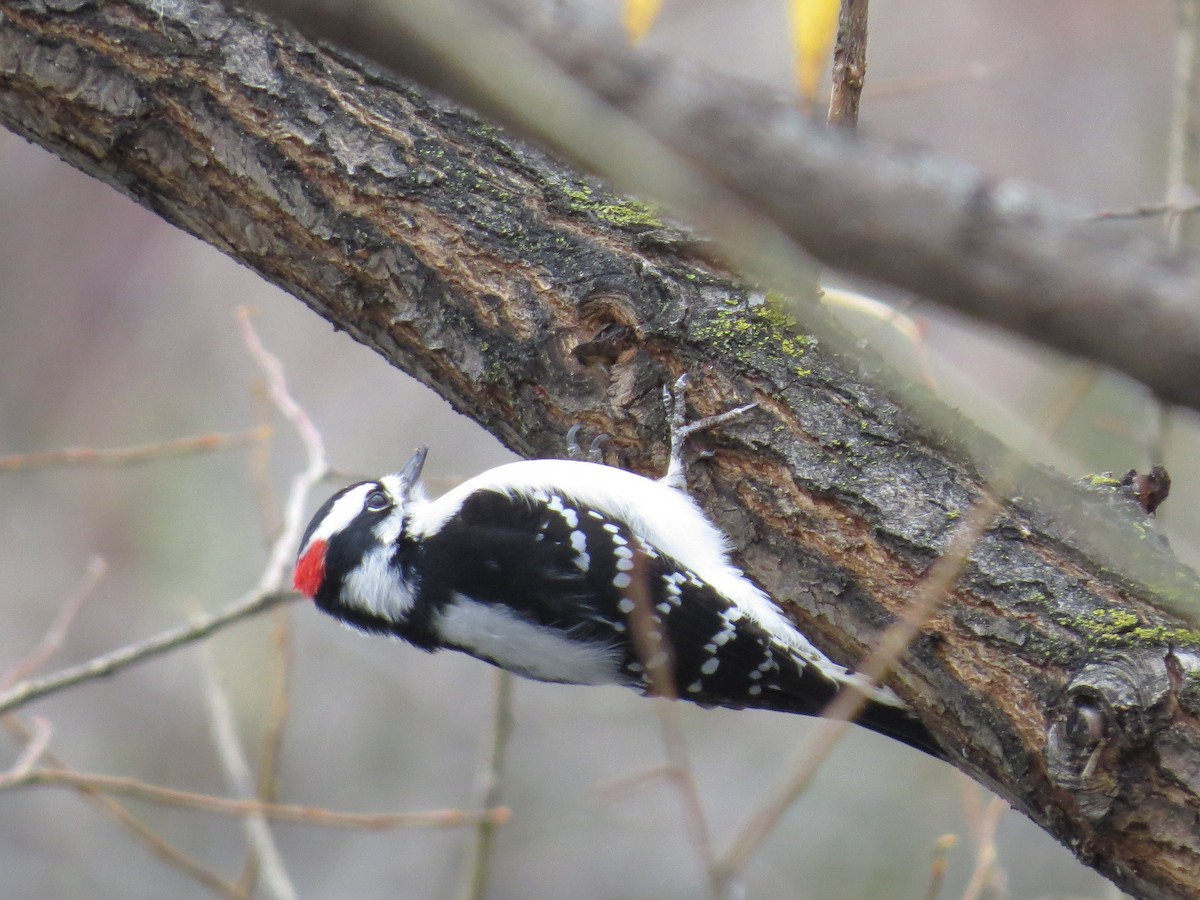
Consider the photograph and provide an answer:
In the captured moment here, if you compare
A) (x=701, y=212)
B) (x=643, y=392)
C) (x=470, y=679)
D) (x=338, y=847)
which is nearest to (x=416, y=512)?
(x=643, y=392)

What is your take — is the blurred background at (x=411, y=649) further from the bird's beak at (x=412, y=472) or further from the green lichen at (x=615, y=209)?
the green lichen at (x=615, y=209)

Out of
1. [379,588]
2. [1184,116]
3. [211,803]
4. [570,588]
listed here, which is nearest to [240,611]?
[379,588]

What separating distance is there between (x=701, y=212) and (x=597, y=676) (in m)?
2.61

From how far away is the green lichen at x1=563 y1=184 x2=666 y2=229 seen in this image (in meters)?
2.76

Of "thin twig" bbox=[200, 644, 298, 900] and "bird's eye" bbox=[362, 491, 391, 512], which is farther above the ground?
"bird's eye" bbox=[362, 491, 391, 512]

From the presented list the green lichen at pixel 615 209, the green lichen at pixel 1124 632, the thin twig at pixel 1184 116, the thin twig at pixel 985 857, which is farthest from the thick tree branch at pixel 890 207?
the thin twig at pixel 1184 116

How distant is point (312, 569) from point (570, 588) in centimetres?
77

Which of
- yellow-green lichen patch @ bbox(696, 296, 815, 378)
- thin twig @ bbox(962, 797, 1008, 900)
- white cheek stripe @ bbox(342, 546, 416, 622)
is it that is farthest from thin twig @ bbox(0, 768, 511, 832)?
yellow-green lichen patch @ bbox(696, 296, 815, 378)

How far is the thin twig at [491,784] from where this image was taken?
3.49m

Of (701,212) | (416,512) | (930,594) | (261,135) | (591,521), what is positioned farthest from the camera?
(416,512)

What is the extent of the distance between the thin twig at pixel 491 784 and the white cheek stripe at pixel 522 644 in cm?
32

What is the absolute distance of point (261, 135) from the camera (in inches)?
106

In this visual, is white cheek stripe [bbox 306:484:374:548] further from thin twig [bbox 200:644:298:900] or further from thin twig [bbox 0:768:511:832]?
thin twig [bbox 0:768:511:832]

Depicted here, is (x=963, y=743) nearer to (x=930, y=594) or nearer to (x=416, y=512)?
(x=930, y=594)
